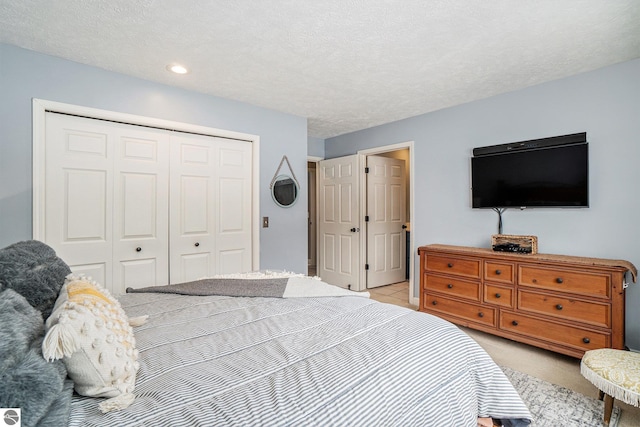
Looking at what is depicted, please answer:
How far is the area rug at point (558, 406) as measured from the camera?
1776mm

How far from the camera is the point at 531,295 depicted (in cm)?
263

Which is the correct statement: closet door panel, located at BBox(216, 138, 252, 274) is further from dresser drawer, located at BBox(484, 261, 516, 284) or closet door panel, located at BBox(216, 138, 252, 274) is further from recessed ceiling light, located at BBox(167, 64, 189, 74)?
dresser drawer, located at BBox(484, 261, 516, 284)

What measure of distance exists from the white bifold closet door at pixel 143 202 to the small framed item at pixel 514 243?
2587 millimetres

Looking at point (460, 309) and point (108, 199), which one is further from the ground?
point (108, 199)

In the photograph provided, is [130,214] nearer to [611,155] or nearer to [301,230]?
[301,230]

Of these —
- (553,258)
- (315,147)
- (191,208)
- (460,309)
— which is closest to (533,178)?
(553,258)

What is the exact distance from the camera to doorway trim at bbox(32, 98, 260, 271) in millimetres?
2320

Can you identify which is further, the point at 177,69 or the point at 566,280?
the point at 177,69

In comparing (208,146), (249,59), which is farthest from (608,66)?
(208,146)

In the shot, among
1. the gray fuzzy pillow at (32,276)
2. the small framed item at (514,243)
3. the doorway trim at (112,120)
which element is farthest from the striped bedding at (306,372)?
the small framed item at (514,243)

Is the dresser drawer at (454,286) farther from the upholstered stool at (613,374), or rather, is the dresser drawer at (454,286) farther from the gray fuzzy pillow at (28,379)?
the gray fuzzy pillow at (28,379)

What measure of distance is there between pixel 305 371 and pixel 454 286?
8.63ft

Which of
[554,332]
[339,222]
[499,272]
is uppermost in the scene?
[339,222]

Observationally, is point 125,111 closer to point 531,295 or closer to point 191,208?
point 191,208
